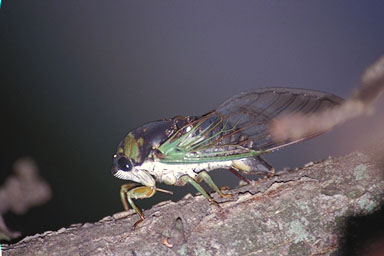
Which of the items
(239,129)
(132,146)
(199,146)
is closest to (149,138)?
(132,146)

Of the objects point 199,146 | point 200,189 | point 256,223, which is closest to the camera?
point 256,223

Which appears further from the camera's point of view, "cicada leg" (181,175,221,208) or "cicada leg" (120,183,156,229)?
"cicada leg" (120,183,156,229)

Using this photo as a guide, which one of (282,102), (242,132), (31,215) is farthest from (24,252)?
(31,215)

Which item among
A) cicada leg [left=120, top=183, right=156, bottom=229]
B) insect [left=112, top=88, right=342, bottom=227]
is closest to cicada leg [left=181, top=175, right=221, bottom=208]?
insect [left=112, top=88, right=342, bottom=227]

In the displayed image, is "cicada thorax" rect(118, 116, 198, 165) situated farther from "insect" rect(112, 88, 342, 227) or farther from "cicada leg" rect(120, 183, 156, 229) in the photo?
"cicada leg" rect(120, 183, 156, 229)

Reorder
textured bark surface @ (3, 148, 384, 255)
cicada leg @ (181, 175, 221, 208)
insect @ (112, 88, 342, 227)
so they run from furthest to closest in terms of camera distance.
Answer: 1. insect @ (112, 88, 342, 227)
2. cicada leg @ (181, 175, 221, 208)
3. textured bark surface @ (3, 148, 384, 255)

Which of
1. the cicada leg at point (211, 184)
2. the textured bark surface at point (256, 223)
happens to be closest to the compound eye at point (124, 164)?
the cicada leg at point (211, 184)

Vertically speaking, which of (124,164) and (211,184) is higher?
(124,164)

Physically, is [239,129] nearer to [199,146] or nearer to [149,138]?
[199,146]
